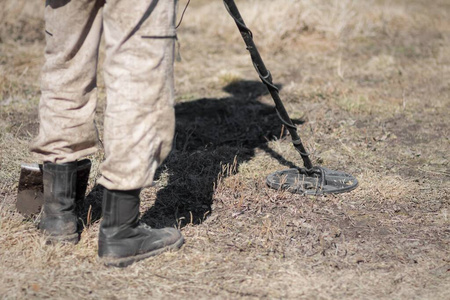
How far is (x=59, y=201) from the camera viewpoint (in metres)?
2.68

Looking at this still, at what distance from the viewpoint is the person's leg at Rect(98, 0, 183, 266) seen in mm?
2307

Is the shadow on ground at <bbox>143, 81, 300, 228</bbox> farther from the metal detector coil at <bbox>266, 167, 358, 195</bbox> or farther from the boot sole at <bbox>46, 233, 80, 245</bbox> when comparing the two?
the boot sole at <bbox>46, 233, 80, 245</bbox>

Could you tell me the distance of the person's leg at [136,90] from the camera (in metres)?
2.31

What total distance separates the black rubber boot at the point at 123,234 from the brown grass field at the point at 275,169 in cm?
5

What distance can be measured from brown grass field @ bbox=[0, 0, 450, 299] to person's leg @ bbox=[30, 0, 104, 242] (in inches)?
6.7

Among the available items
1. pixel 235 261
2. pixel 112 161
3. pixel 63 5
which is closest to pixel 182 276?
pixel 235 261

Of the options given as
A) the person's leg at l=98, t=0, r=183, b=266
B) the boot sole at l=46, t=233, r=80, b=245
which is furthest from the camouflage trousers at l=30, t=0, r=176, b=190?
the boot sole at l=46, t=233, r=80, b=245

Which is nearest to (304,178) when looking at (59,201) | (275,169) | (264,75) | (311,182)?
(311,182)

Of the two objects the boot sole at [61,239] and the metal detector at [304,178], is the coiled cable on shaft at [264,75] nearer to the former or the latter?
the metal detector at [304,178]

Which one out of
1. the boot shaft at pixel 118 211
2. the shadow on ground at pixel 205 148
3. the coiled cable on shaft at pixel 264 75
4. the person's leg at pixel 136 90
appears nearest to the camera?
the person's leg at pixel 136 90

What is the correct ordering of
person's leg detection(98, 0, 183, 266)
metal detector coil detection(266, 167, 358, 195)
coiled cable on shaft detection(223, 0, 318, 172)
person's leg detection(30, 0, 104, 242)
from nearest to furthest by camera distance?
person's leg detection(98, 0, 183, 266) < person's leg detection(30, 0, 104, 242) < coiled cable on shaft detection(223, 0, 318, 172) < metal detector coil detection(266, 167, 358, 195)

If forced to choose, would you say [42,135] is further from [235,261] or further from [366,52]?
[366,52]

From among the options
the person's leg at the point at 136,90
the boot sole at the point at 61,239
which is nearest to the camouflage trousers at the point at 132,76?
the person's leg at the point at 136,90

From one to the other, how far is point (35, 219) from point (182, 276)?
893mm
